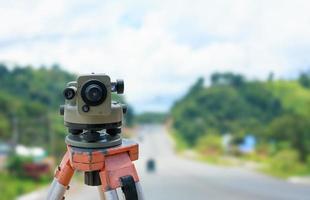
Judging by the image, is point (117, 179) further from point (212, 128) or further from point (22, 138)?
point (212, 128)

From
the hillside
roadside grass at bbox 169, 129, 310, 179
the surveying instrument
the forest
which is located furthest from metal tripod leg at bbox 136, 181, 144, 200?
the hillside

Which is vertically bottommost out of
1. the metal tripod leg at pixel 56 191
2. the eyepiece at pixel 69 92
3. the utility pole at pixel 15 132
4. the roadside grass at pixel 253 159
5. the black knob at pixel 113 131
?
the roadside grass at pixel 253 159

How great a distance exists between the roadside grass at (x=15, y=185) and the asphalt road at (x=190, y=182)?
168 cm

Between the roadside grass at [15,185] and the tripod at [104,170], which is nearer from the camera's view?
the tripod at [104,170]

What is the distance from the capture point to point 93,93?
53 cm

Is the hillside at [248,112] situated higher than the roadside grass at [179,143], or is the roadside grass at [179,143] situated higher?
the hillside at [248,112]

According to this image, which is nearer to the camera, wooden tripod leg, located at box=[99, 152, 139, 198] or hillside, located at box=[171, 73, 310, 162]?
wooden tripod leg, located at box=[99, 152, 139, 198]

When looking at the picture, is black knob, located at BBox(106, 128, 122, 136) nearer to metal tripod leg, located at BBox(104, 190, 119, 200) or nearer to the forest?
metal tripod leg, located at BBox(104, 190, 119, 200)

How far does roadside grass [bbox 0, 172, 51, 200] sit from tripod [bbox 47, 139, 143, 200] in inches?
196

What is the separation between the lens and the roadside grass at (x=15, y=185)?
5944mm

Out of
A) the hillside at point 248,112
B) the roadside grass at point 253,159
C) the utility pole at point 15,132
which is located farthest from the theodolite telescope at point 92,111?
the hillside at point 248,112

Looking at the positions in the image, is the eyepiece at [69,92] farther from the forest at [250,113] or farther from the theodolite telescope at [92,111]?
the forest at [250,113]

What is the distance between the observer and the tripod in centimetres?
56

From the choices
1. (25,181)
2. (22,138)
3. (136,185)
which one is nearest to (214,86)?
→ (22,138)
